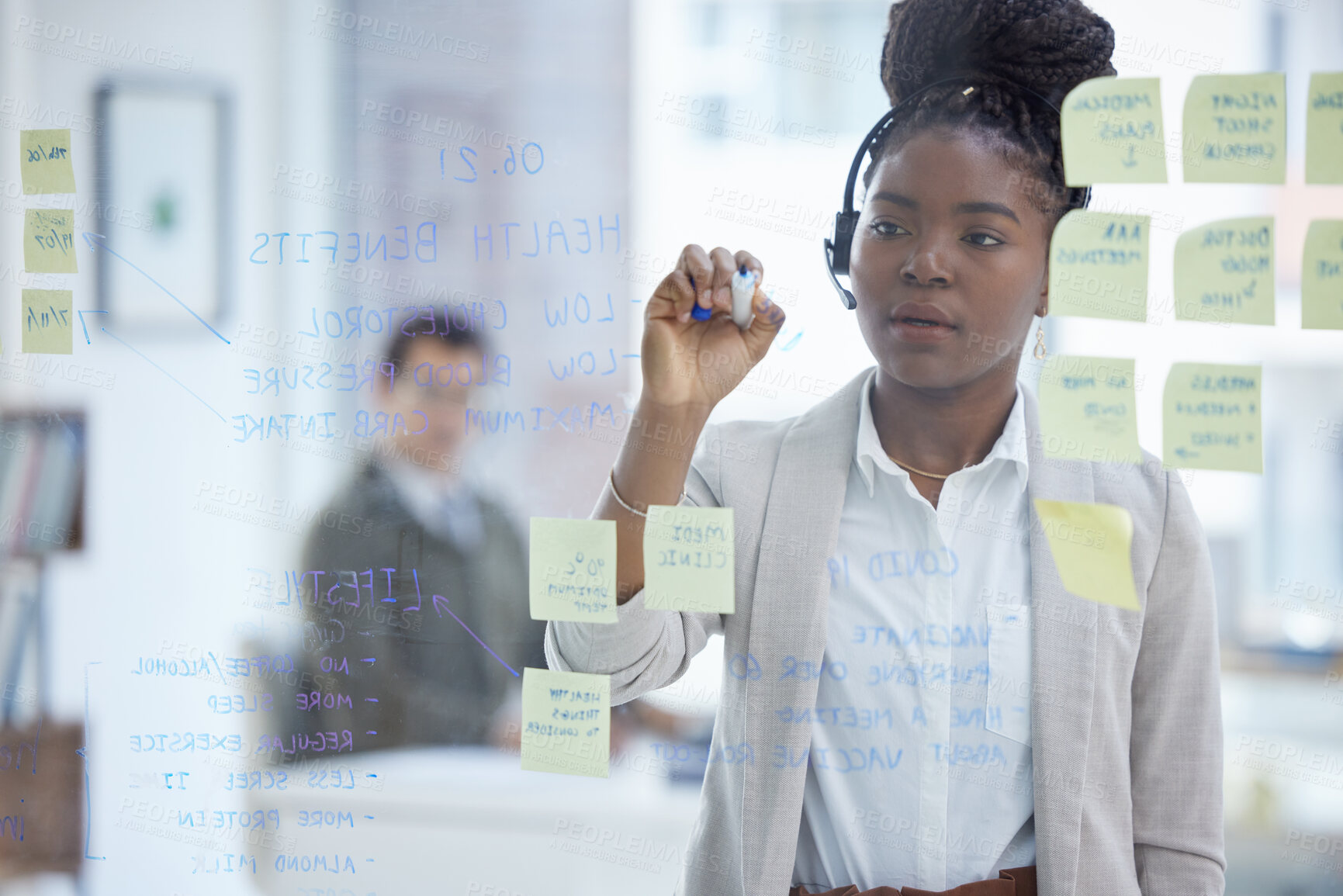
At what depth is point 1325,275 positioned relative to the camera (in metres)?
0.98

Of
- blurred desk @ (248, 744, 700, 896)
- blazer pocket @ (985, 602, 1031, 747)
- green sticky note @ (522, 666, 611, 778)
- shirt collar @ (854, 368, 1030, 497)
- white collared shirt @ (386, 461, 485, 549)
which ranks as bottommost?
blurred desk @ (248, 744, 700, 896)

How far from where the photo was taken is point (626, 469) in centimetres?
104

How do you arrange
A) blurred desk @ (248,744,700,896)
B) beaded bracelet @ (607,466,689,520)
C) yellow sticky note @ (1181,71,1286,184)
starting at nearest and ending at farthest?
yellow sticky note @ (1181,71,1286,184) → beaded bracelet @ (607,466,689,520) → blurred desk @ (248,744,700,896)

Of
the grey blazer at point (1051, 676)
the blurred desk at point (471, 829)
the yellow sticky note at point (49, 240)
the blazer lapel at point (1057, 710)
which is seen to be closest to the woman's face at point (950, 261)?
the grey blazer at point (1051, 676)

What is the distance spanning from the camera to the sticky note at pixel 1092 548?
0.97 metres

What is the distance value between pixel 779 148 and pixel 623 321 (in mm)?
282

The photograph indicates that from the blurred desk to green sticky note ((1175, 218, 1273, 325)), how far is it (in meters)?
0.81

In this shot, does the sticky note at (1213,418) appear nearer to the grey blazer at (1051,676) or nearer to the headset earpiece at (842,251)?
the grey blazer at (1051,676)

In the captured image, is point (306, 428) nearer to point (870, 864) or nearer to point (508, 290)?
point (508, 290)

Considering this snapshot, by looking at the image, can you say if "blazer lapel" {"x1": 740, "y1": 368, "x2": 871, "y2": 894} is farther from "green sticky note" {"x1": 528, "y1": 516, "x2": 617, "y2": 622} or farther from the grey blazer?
"green sticky note" {"x1": 528, "y1": 516, "x2": 617, "y2": 622}

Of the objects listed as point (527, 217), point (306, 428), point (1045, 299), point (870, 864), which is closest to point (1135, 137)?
point (1045, 299)

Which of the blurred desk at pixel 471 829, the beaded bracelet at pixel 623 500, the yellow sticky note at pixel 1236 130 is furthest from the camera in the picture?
the blurred desk at pixel 471 829

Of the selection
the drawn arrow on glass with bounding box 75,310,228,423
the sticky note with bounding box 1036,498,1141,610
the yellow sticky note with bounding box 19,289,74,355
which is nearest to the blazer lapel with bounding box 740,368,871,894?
the sticky note with bounding box 1036,498,1141,610

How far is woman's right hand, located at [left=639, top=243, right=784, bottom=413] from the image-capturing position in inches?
40.2
